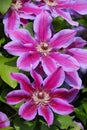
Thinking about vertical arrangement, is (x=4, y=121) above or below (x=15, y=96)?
below

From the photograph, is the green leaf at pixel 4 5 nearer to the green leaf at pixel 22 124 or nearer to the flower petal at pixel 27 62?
the flower petal at pixel 27 62

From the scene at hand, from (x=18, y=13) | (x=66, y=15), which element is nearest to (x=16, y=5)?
(x=18, y=13)

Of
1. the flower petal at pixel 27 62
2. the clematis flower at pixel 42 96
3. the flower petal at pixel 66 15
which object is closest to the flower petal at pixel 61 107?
the clematis flower at pixel 42 96

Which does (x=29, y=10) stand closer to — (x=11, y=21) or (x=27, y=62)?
(x=11, y=21)

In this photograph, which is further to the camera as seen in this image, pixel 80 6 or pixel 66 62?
pixel 80 6

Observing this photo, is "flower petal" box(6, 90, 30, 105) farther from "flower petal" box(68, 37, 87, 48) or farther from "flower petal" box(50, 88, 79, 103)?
"flower petal" box(68, 37, 87, 48)

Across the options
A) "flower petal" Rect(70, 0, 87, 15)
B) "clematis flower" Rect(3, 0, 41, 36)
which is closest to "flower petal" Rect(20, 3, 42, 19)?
"clematis flower" Rect(3, 0, 41, 36)
